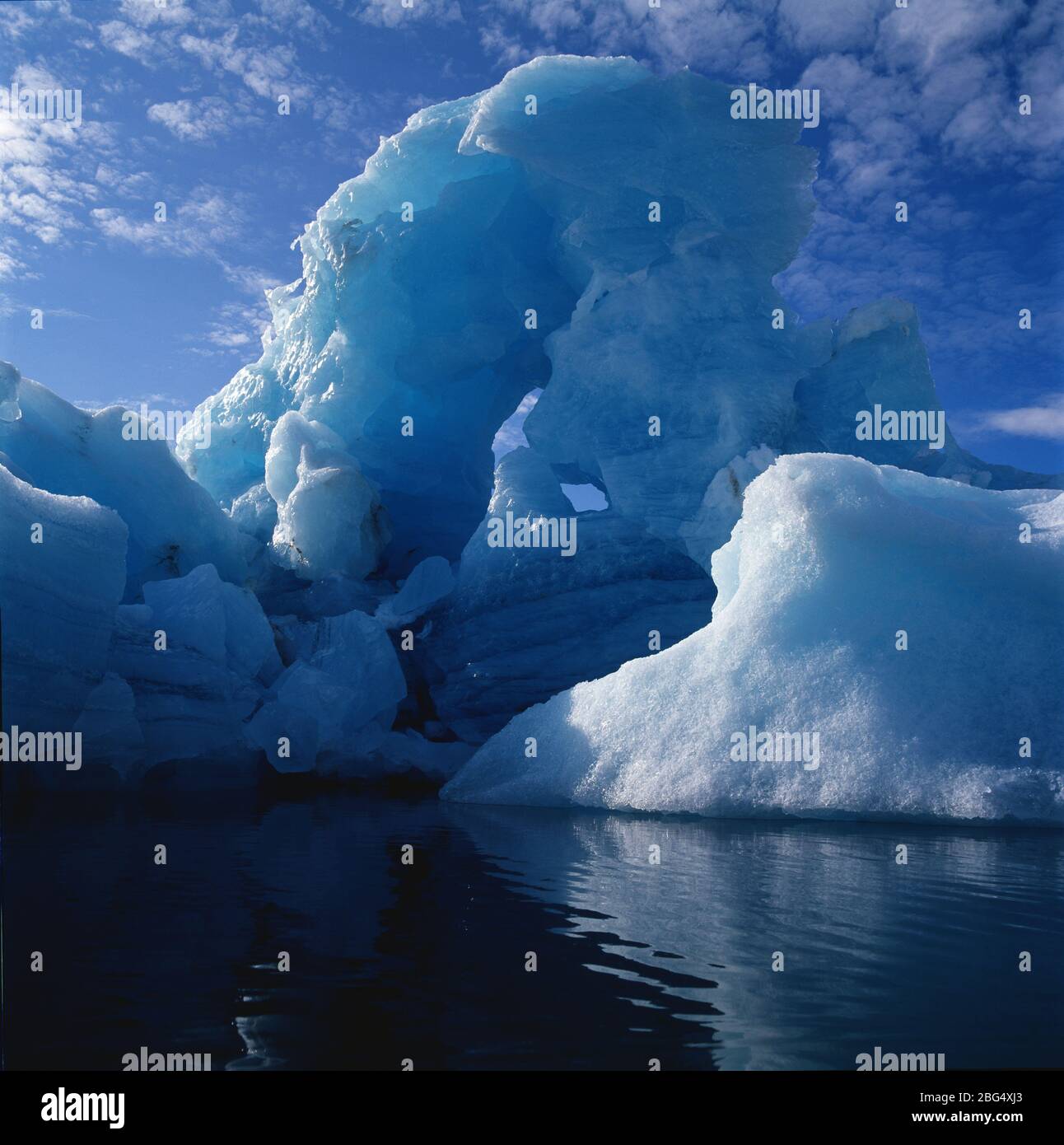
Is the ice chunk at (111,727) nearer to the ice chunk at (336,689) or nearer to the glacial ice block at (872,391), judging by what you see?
the ice chunk at (336,689)

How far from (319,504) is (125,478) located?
2.90m

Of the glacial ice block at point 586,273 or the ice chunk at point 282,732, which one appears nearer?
the ice chunk at point 282,732

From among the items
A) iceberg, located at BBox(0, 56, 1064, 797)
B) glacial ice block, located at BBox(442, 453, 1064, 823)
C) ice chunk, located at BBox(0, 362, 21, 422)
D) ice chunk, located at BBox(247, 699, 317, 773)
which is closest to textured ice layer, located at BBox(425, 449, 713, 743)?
iceberg, located at BBox(0, 56, 1064, 797)

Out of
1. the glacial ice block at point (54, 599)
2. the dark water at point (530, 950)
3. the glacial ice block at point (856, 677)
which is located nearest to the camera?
the dark water at point (530, 950)

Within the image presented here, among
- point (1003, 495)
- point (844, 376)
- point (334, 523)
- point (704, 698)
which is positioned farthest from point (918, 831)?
point (334, 523)

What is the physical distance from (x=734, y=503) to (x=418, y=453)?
705cm

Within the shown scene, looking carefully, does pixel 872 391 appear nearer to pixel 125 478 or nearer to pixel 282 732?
pixel 282 732

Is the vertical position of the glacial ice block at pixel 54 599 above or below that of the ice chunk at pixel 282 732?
above

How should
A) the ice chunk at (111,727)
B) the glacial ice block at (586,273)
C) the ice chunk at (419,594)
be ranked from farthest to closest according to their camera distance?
the ice chunk at (419,594) → the glacial ice block at (586,273) → the ice chunk at (111,727)

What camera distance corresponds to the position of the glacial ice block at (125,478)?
11.9 meters

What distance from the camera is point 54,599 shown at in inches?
344

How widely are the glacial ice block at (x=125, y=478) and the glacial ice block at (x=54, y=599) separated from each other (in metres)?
3.14

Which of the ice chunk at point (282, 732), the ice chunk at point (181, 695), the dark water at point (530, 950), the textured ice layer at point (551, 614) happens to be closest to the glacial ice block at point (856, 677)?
the dark water at point (530, 950)

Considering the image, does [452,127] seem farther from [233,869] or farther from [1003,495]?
[233,869]
